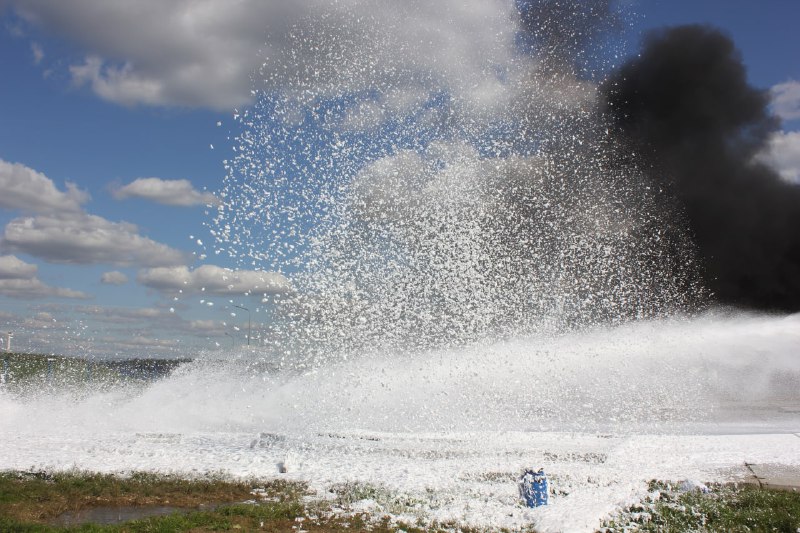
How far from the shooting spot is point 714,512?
916cm

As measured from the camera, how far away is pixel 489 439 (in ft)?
56.9

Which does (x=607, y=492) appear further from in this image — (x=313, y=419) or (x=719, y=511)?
(x=313, y=419)

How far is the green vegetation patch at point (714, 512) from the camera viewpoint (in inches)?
338

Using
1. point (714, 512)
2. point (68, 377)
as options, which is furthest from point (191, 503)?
point (68, 377)

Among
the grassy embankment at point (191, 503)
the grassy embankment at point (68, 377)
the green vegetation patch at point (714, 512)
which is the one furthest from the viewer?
the grassy embankment at point (68, 377)

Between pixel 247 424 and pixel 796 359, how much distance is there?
23.6 metres

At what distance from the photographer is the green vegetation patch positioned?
8.58 m

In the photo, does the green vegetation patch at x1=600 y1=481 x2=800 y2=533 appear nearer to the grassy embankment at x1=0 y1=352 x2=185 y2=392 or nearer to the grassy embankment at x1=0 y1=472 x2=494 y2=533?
the grassy embankment at x1=0 y1=472 x2=494 y2=533

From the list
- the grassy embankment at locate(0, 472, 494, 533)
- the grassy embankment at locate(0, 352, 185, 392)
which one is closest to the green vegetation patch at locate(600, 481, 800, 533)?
the grassy embankment at locate(0, 472, 494, 533)

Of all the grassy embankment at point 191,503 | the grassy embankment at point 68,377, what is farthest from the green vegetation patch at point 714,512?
the grassy embankment at point 68,377

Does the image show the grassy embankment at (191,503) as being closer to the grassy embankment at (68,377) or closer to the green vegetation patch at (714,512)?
the green vegetation patch at (714,512)

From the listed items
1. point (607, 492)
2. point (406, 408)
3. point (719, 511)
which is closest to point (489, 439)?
point (406, 408)

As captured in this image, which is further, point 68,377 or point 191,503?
point 68,377

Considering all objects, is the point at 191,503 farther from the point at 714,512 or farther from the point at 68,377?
the point at 68,377
